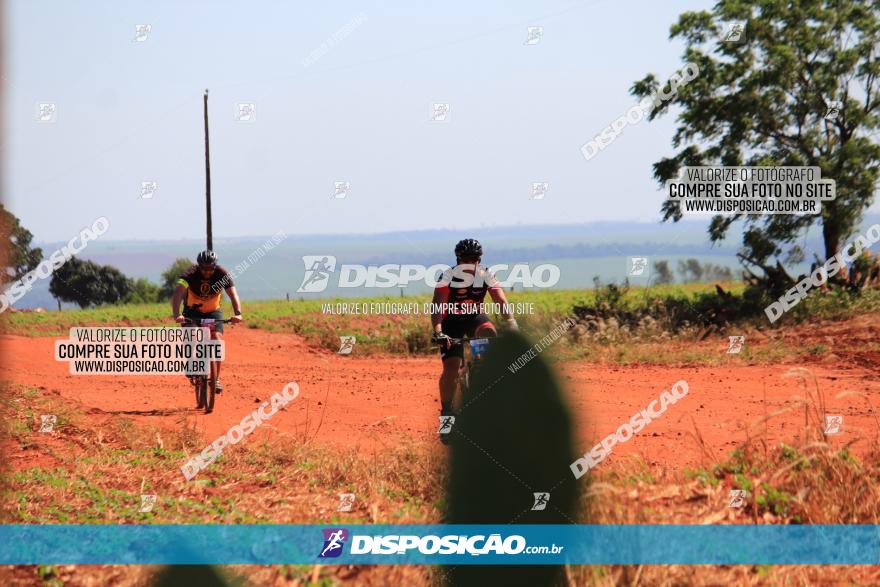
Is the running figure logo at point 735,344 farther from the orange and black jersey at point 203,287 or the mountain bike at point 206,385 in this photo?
the orange and black jersey at point 203,287

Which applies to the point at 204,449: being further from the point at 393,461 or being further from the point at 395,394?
the point at 395,394

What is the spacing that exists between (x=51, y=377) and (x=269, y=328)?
330 inches

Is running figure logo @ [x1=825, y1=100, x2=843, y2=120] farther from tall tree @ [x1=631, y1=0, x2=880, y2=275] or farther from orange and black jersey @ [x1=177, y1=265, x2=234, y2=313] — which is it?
orange and black jersey @ [x1=177, y1=265, x2=234, y2=313]

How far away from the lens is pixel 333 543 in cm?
455

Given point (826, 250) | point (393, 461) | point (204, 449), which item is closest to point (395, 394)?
point (204, 449)

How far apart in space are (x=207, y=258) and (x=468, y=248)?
4355 mm

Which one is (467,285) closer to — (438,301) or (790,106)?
(438,301)

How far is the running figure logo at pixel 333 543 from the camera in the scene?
4.54 metres

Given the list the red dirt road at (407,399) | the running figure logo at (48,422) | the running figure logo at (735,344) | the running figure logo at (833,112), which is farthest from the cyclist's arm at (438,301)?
the running figure logo at (833,112)

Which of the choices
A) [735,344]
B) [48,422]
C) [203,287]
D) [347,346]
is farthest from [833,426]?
[347,346]

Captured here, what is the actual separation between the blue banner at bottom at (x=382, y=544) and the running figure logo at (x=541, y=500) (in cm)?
167

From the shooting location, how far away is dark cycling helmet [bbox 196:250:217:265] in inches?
389

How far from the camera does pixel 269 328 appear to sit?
2127 centimetres

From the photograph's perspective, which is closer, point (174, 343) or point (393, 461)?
point (393, 461)
